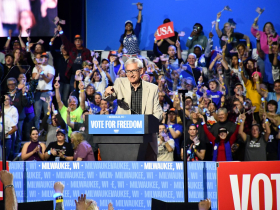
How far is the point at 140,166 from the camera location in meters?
2.99

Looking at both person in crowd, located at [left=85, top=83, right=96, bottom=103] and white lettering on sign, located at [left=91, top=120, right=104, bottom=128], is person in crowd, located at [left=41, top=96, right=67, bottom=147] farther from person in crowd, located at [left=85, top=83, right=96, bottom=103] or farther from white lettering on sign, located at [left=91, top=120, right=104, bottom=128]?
white lettering on sign, located at [left=91, top=120, right=104, bottom=128]

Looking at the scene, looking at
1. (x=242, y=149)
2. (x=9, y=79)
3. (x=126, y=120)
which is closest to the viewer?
(x=126, y=120)

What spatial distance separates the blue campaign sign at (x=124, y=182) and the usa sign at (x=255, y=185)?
0.54 ft

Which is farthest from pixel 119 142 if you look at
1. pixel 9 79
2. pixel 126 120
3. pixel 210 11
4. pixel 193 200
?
pixel 210 11

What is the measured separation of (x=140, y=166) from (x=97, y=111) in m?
3.38

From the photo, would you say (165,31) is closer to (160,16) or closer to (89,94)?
(160,16)

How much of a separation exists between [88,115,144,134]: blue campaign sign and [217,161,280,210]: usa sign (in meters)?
0.73

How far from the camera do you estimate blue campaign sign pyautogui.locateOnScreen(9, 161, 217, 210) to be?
2.98 m

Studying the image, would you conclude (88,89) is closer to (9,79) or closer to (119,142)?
(9,79)

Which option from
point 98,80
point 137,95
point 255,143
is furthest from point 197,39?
point 137,95

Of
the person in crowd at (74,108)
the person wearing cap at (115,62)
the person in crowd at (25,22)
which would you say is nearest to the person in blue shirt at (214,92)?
the person wearing cap at (115,62)

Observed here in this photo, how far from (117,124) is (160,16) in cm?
661

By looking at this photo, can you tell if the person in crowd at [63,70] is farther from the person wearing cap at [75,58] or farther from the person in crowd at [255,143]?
the person in crowd at [255,143]

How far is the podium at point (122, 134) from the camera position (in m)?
2.95
